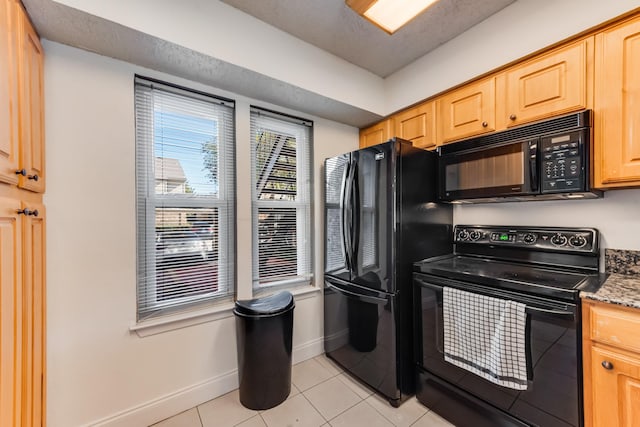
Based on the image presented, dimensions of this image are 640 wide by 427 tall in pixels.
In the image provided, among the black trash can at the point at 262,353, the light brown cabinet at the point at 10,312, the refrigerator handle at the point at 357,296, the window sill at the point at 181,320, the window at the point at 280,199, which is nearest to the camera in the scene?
the light brown cabinet at the point at 10,312

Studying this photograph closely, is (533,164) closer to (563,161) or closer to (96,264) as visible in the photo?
(563,161)

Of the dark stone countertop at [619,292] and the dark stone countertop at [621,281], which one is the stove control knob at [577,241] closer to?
the dark stone countertop at [621,281]

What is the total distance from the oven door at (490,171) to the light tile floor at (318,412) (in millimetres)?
1496

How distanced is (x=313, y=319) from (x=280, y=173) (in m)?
1.37

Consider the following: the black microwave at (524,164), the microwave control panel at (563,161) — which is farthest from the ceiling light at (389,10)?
the microwave control panel at (563,161)

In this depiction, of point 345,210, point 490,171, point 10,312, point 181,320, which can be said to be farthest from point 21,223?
point 490,171

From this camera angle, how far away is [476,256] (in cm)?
203

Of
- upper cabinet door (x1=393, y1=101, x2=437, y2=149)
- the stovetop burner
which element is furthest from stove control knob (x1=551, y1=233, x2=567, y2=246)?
upper cabinet door (x1=393, y1=101, x2=437, y2=149)

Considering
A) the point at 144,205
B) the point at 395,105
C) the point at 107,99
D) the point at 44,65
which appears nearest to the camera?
the point at 44,65

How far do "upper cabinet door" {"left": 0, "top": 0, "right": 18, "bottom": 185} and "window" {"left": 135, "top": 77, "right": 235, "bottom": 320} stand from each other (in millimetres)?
624

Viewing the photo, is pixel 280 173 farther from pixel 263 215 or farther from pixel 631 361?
pixel 631 361

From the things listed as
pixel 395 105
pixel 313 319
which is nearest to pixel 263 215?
pixel 313 319

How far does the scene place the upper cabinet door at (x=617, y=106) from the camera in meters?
1.25

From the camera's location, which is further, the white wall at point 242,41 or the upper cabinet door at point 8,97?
the white wall at point 242,41
